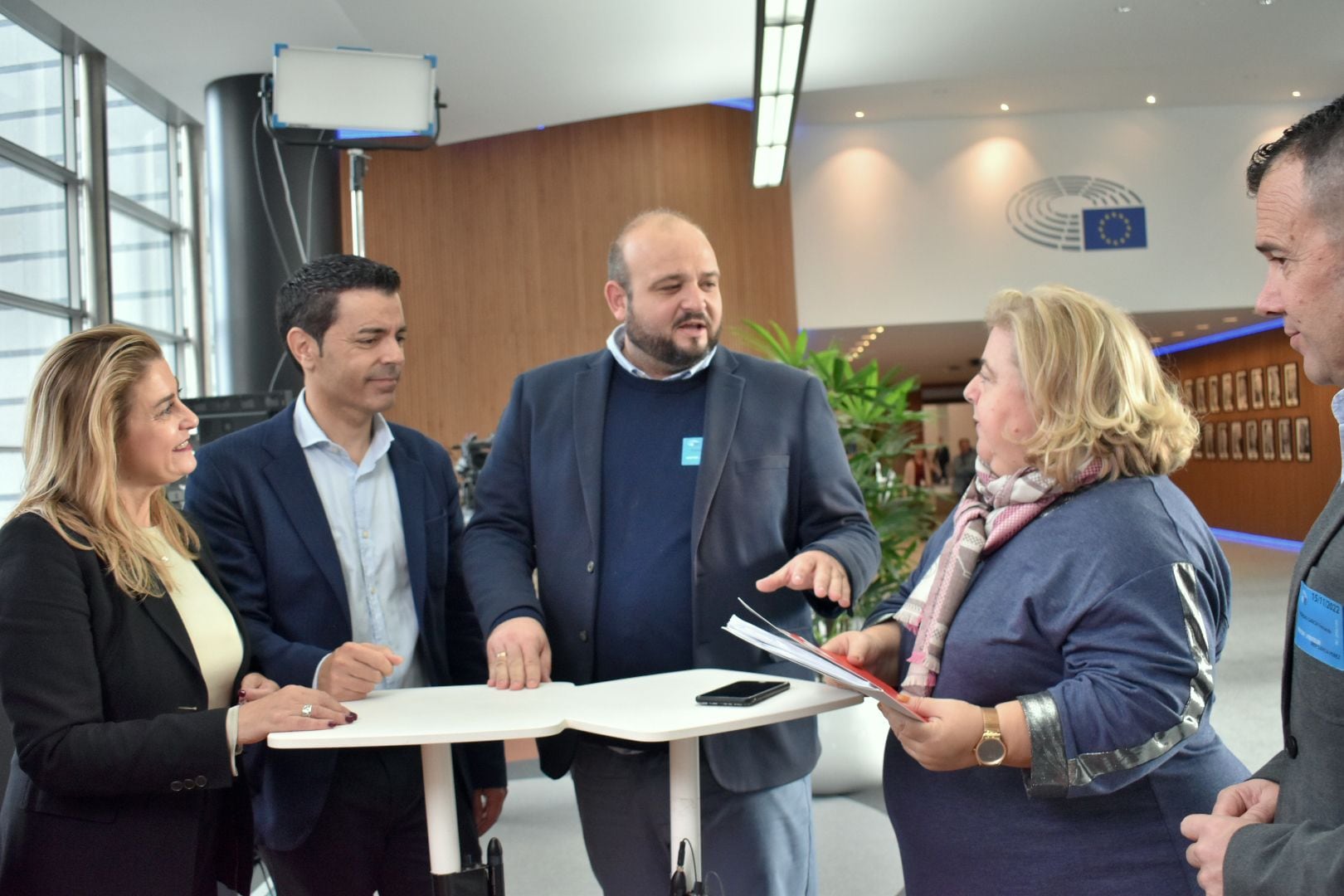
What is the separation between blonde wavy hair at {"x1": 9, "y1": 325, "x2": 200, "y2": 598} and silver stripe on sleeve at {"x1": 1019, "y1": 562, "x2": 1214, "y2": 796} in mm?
1358

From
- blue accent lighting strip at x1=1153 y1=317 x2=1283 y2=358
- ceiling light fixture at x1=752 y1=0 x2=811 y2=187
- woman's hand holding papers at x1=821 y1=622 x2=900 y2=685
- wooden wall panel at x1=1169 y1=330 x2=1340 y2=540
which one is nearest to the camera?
woman's hand holding papers at x1=821 y1=622 x2=900 y2=685

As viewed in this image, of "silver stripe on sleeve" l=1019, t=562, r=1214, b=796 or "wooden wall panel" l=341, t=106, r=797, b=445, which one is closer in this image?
"silver stripe on sleeve" l=1019, t=562, r=1214, b=796

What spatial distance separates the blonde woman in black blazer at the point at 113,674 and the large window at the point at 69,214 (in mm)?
4731

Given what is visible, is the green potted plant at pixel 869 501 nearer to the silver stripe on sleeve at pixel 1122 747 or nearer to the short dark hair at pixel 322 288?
the short dark hair at pixel 322 288

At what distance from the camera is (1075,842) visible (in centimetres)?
152

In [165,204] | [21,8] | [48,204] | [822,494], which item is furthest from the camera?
[165,204]

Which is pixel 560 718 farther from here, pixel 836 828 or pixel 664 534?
pixel 836 828

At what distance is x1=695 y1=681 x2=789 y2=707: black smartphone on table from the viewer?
1563 mm

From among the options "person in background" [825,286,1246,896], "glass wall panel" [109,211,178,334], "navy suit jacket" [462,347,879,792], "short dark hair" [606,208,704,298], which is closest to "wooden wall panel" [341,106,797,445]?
"glass wall panel" [109,211,178,334]

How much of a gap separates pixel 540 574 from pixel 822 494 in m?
0.61

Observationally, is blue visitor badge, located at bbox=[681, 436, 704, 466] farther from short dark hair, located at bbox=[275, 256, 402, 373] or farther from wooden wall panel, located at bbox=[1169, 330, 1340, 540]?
wooden wall panel, located at bbox=[1169, 330, 1340, 540]

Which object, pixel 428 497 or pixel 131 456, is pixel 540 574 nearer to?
pixel 428 497

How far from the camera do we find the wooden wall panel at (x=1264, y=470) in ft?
43.4

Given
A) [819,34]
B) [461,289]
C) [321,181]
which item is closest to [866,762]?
[321,181]
